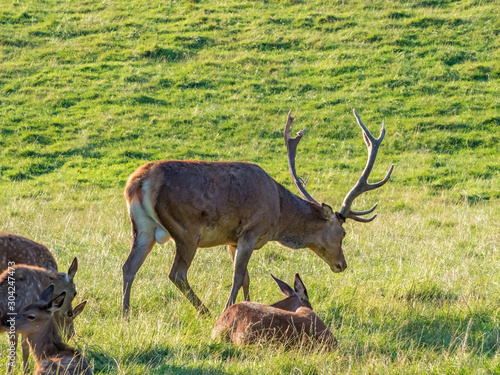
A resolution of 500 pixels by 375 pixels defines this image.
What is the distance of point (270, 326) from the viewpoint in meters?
4.96

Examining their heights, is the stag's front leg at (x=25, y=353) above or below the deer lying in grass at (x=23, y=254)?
below

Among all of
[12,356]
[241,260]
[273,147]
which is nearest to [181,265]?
[241,260]

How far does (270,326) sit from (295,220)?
263cm

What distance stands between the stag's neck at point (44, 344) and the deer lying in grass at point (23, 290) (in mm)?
132

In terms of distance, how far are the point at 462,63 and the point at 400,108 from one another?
349cm

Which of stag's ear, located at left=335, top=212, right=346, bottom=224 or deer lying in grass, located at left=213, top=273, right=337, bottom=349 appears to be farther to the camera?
stag's ear, located at left=335, top=212, right=346, bottom=224

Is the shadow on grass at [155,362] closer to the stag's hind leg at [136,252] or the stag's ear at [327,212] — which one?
the stag's hind leg at [136,252]

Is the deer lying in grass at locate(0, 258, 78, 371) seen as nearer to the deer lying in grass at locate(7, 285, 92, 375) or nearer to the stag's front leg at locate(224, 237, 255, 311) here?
the deer lying in grass at locate(7, 285, 92, 375)

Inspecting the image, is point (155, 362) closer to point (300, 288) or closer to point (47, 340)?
point (47, 340)

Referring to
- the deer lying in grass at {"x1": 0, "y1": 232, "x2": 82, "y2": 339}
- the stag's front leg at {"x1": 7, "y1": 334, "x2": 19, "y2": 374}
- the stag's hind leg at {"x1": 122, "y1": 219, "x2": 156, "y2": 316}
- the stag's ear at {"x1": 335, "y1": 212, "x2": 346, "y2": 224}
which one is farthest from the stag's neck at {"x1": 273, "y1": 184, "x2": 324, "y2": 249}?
the stag's front leg at {"x1": 7, "y1": 334, "x2": 19, "y2": 374}

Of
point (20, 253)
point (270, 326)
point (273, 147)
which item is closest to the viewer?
point (270, 326)

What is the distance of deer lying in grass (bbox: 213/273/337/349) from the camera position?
4875 mm

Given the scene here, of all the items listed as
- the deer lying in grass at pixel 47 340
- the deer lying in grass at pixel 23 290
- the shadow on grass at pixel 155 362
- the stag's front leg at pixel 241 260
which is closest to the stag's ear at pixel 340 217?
the stag's front leg at pixel 241 260

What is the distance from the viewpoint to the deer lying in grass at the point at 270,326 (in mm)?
4875
